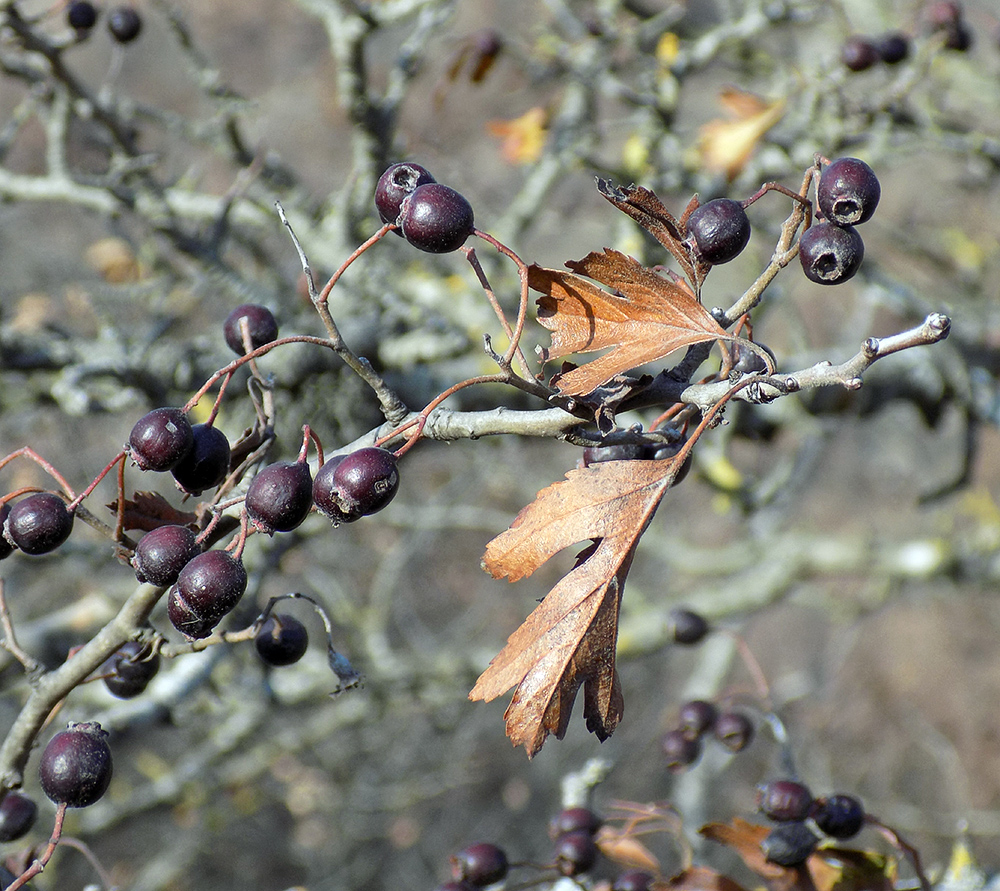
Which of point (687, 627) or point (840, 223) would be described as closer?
point (840, 223)

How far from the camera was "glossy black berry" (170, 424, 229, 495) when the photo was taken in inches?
40.3

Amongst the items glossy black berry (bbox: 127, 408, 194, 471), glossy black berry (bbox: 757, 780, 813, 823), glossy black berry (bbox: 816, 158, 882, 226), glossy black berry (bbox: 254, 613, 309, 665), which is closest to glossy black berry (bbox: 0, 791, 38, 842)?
glossy black berry (bbox: 254, 613, 309, 665)

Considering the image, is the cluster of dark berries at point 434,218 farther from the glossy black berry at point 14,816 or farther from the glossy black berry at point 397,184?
the glossy black berry at point 14,816

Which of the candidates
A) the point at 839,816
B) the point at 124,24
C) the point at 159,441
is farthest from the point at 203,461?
the point at 124,24

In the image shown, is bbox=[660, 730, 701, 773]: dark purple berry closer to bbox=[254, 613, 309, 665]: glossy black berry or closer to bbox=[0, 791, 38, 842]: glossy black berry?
Result: bbox=[254, 613, 309, 665]: glossy black berry

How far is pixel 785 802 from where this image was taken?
4.76 ft

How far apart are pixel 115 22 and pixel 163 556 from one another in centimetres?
217

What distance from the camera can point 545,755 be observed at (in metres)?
6.19

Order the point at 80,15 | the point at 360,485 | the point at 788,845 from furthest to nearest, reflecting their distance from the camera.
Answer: the point at 80,15 < the point at 788,845 < the point at 360,485

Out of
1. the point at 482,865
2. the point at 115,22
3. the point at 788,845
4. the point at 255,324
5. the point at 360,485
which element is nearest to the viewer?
the point at 360,485

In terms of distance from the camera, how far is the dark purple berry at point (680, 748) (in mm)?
1800

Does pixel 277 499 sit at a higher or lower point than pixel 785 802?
higher

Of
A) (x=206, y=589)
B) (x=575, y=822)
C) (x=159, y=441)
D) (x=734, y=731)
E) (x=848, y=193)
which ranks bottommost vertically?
(x=734, y=731)

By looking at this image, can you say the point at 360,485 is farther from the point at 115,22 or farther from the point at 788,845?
the point at 115,22
